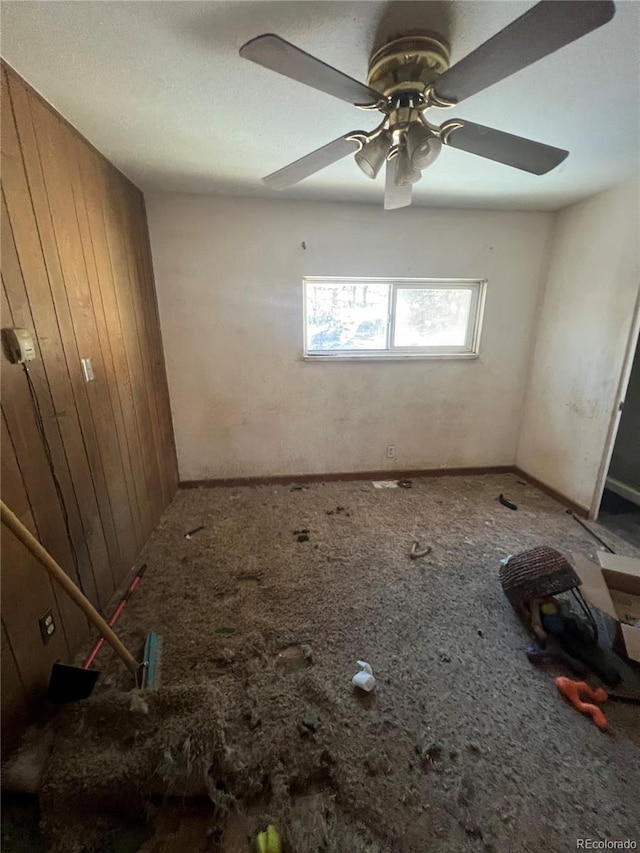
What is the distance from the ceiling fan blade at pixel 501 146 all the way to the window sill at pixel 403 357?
162cm

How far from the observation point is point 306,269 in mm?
2646

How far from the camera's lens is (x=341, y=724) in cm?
120

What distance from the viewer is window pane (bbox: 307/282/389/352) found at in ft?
9.11

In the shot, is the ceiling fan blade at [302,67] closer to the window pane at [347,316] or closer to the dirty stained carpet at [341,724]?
the window pane at [347,316]

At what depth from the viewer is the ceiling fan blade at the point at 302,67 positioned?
803mm

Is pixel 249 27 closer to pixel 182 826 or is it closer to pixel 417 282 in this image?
pixel 417 282

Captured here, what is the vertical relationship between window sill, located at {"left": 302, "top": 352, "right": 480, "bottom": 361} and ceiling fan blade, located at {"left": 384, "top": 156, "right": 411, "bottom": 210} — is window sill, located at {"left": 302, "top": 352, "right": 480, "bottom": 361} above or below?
below

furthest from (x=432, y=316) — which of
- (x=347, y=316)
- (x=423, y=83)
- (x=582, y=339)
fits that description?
(x=423, y=83)

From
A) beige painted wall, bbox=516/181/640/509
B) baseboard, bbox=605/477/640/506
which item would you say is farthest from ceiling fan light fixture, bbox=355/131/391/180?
baseboard, bbox=605/477/640/506

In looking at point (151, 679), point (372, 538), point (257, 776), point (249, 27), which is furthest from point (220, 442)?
point (249, 27)

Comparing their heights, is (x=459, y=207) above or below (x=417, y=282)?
above

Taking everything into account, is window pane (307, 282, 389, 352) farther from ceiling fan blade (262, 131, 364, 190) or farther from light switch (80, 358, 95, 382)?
light switch (80, 358, 95, 382)

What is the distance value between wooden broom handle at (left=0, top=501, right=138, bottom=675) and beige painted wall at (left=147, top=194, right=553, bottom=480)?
68.9 inches

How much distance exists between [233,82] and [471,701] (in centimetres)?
251
